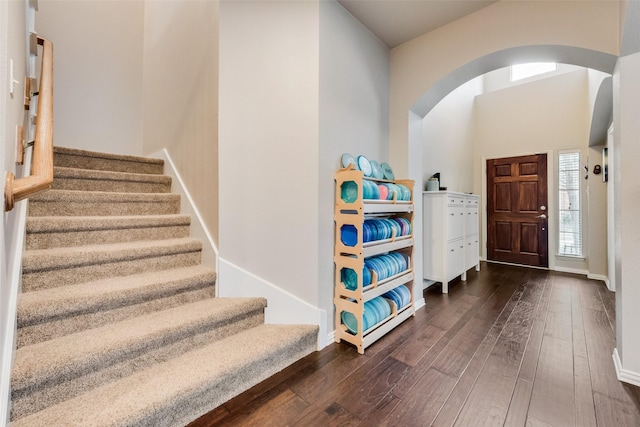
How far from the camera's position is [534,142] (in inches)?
187

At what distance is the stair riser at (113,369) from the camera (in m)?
1.10

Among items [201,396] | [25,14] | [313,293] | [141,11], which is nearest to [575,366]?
[313,293]

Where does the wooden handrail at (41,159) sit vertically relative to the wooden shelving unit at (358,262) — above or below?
above

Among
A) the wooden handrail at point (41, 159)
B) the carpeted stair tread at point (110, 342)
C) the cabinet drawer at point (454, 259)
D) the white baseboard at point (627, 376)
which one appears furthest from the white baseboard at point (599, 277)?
the wooden handrail at point (41, 159)

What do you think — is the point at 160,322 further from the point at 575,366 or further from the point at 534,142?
the point at 534,142

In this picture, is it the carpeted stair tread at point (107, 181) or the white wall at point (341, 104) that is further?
the carpeted stair tread at point (107, 181)

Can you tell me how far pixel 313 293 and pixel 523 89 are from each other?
562 cm

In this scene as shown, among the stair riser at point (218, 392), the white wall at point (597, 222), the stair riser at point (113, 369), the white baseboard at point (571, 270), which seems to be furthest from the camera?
the white baseboard at point (571, 270)

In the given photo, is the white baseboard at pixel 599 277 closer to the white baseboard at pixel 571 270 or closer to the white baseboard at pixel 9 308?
the white baseboard at pixel 571 270

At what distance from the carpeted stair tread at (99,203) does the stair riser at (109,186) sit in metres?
0.21

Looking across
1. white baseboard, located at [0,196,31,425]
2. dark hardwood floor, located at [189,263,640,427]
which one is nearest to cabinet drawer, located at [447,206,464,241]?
dark hardwood floor, located at [189,263,640,427]

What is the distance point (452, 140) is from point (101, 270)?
15.9ft

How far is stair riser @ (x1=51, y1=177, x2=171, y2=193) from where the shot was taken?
86.1 inches

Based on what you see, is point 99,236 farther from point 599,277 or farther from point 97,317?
point 599,277
